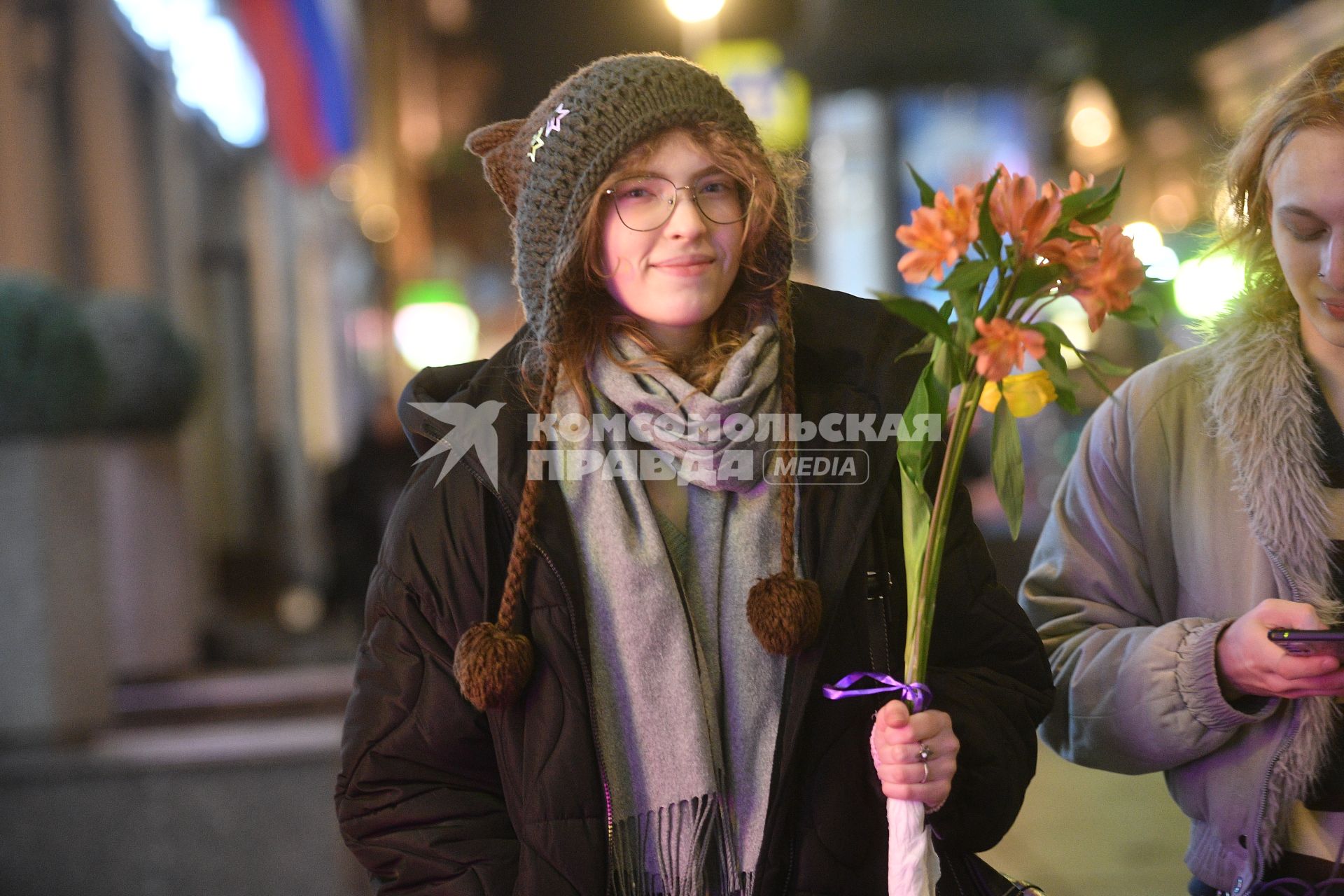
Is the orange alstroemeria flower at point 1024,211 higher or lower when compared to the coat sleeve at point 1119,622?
higher

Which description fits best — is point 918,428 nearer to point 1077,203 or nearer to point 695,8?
point 1077,203

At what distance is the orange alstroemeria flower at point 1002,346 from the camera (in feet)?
4.95

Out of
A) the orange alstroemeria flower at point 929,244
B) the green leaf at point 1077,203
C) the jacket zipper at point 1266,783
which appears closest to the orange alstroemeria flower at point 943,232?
the orange alstroemeria flower at point 929,244

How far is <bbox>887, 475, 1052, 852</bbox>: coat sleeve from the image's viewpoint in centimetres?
180

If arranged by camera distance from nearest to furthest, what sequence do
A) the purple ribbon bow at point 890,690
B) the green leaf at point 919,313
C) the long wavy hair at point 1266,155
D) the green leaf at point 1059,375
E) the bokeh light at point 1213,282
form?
the green leaf at point 919,313 < the green leaf at point 1059,375 < the purple ribbon bow at point 890,690 < the long wavy hair at point 1266,155 < the bokeh light at point 1213,282

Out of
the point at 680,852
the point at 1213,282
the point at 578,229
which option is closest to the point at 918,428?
the point at 578,229

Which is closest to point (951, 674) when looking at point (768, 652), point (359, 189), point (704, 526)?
point (768, 652)

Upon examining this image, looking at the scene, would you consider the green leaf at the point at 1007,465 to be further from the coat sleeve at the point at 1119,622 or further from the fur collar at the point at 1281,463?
the fur collar at the point at 1281,463

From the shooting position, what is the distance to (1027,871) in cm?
388

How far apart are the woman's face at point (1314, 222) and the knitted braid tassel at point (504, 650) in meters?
1.16

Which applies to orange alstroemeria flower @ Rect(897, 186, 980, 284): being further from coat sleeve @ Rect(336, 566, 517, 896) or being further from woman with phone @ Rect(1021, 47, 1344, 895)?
coat sleeve @ Rect(336, 566, 517, 896)

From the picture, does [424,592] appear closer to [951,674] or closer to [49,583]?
[951,674]

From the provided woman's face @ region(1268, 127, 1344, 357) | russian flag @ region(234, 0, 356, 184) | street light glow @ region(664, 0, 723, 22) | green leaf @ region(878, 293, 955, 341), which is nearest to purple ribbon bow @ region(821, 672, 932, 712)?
green leaf @ region(878, 293, 955, 341)

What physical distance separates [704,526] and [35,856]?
12.9 feet
